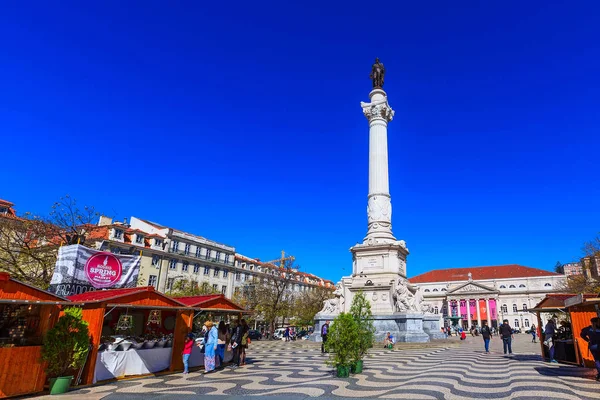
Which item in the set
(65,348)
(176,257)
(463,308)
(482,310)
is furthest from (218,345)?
(482,310)

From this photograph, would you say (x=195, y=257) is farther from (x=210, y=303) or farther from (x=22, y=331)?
(x=22, y=331)

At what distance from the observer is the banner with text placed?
1236 cm

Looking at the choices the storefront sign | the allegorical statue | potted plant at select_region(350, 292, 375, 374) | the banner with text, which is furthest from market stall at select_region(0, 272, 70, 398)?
the allegorical statue

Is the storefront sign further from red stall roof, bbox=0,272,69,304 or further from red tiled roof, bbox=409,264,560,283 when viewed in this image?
red tiled roof, bbox=409,264,560,283

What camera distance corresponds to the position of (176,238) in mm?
47969

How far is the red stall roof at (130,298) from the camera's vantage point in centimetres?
991

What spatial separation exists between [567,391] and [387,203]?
20.7 metres

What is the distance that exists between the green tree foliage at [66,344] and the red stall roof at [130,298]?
26.4 inches

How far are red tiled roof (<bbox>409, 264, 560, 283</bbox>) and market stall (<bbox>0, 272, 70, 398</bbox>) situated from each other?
89.5 m

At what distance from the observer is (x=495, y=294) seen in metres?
80.2

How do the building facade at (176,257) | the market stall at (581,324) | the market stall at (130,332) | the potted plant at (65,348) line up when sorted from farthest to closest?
the building facade at (176,257), the market stall at (581,324), the market stall at (130,332), the potted plant at (65,348)

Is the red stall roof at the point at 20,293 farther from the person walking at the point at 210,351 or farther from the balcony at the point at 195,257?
the balcony at the point at 195,257

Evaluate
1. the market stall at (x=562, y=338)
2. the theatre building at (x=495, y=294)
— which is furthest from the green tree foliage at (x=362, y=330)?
the theatre building at (x=495, y=294)

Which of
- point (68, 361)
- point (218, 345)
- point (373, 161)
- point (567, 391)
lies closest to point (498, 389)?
point (567, 391)
